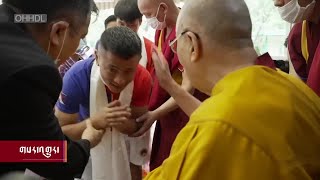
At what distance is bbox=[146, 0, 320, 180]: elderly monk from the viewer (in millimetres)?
853

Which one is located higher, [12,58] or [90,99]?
[12,58]

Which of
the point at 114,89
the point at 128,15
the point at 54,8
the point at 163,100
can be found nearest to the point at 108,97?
the point at 114,89

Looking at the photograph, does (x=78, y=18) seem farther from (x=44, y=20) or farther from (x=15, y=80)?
(x=15, y=80)

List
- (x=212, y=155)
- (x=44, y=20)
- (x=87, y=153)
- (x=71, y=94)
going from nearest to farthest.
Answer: (x=212, y=155) → (x=44, y=20) → (x=87, y=153) → (x=71, y=94)

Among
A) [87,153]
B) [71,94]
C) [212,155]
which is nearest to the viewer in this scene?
[212,155]

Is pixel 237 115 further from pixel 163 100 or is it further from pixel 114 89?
pixel 163 100

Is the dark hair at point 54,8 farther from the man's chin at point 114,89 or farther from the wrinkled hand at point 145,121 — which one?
the wrinkled hand at point 145,121

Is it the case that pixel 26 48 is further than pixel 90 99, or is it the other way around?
pixel 90 99

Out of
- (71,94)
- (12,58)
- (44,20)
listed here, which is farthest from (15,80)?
(71,94)

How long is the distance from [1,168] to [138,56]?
748 mm

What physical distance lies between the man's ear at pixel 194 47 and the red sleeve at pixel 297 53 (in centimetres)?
96

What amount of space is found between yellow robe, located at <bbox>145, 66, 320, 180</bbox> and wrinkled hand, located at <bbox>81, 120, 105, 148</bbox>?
1.57ft

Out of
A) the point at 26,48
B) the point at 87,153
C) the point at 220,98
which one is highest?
the point at 26,48

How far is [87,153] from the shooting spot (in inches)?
43.9
